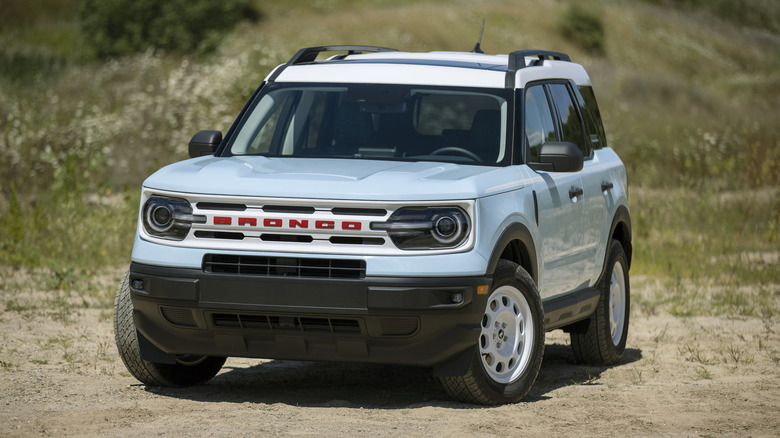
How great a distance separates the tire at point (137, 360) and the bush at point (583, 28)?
167ft

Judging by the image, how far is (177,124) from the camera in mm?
18109

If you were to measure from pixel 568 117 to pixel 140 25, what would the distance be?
4106cm

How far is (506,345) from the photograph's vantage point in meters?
6.50

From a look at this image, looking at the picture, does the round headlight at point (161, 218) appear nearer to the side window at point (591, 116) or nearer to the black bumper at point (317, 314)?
the black bumper at point (317, 314)

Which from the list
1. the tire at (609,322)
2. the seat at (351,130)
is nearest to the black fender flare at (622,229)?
the tire at (609,322)

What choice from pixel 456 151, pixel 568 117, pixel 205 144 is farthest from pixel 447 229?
pixel 568 117

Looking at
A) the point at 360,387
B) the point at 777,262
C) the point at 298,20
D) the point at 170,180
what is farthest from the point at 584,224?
the point at 298,20

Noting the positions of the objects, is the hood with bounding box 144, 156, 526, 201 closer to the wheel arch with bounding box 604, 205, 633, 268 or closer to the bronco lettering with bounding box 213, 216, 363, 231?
the bronco lettering with bounding box 213, 216, 363, 231

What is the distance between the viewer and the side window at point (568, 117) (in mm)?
7945

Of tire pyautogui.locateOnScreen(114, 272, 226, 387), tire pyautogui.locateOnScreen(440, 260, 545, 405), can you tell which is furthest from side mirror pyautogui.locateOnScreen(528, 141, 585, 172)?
tire pyautogui.locateOnScreen(114, 272, 226, 387)

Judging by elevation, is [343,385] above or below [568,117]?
below

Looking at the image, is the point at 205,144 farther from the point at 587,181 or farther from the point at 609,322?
the point at 609,322

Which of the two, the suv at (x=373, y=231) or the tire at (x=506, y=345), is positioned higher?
the suv at (x=373, y=231)

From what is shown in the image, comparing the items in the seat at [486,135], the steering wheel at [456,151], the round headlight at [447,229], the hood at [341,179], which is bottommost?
the round headlight at [447,229]
